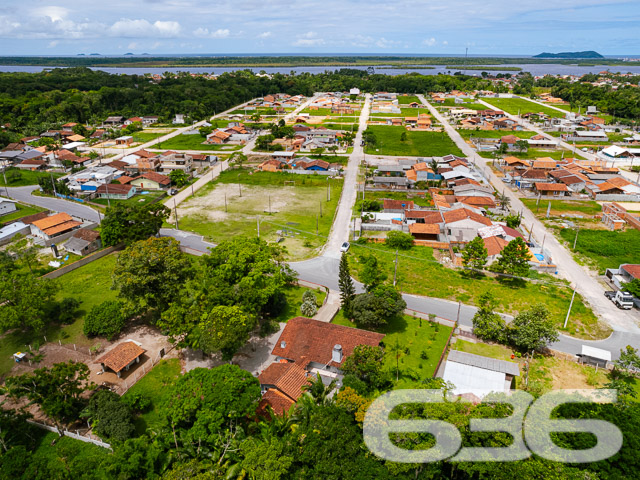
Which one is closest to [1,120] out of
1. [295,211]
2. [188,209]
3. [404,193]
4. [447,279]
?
[188,209]

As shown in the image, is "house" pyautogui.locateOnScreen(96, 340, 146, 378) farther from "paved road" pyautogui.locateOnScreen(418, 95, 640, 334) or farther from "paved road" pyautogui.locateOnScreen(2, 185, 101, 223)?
"paved road" pyautogui.locateOnScreen(418, 95, 640, 334)

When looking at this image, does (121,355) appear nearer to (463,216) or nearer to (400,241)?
(400,241)

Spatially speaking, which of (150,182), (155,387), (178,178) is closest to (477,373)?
(155,387)

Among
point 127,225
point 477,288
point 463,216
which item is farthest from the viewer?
point 463,216

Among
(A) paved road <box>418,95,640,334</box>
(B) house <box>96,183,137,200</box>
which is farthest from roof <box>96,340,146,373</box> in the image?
(B) house <box>96,183,137,200</box>

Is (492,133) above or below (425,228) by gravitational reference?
above

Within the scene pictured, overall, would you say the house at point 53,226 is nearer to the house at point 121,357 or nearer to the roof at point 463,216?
the house at point 121,357
